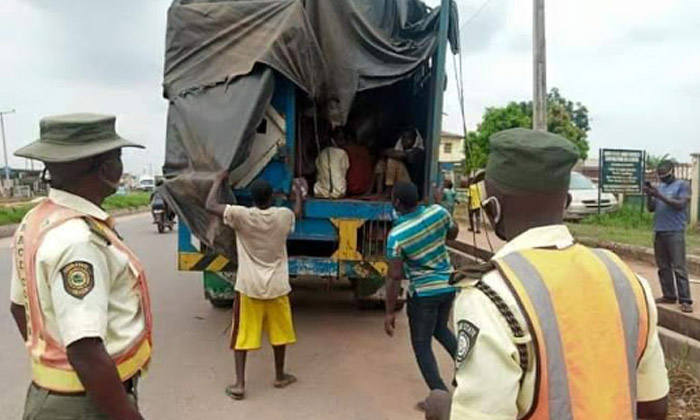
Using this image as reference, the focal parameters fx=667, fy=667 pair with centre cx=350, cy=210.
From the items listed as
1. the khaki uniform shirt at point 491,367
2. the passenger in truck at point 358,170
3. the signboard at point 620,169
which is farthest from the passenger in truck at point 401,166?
the signboard at point 620,169

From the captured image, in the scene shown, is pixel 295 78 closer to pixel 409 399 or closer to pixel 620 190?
pixel 409 399

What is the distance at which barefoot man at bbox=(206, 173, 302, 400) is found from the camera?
477 centimetres

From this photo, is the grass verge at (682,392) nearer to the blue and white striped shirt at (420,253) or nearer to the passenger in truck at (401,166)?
the blue and white striped shirt at (420,253)

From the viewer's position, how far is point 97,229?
190cm

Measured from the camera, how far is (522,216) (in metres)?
1.63

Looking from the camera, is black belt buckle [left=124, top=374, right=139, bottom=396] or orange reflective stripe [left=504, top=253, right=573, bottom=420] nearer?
orange reflective stripe [left=504, top=253, right=573, bottom=420]

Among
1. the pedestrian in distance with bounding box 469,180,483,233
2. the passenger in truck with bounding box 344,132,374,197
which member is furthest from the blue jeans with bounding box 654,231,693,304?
the passenger in truck with bounding box 344,132,374,197

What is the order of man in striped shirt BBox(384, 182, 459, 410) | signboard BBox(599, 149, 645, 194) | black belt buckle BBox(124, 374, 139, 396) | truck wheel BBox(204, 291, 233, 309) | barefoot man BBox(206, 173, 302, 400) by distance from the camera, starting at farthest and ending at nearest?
signboard BBox(599, 149, 645, 194) → truck wheel BBox(204, 291, 233, 309) → barefoot man BBox(206, 173, 302, 400) → man in striped shirt BBox(384, 182, 459, 410) → black belt buckle BBox(124, 374, 139, 396)

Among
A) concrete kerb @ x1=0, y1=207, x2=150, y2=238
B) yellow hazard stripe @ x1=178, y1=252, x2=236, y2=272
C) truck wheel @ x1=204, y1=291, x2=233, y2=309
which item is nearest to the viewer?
yellow hazard stripe @ x1=178, y1=252, x2=236, y2=272

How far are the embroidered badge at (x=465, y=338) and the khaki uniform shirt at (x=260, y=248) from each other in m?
3.40

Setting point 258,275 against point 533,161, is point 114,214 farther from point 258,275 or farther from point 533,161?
point 533,161

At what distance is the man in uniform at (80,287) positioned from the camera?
179 centimetres

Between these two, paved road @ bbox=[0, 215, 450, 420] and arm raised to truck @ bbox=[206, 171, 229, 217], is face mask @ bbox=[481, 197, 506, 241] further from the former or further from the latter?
arm raised to truck @ bbox=[206, 171, 229, 217]

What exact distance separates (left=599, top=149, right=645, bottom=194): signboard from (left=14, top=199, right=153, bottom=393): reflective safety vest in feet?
48.2
